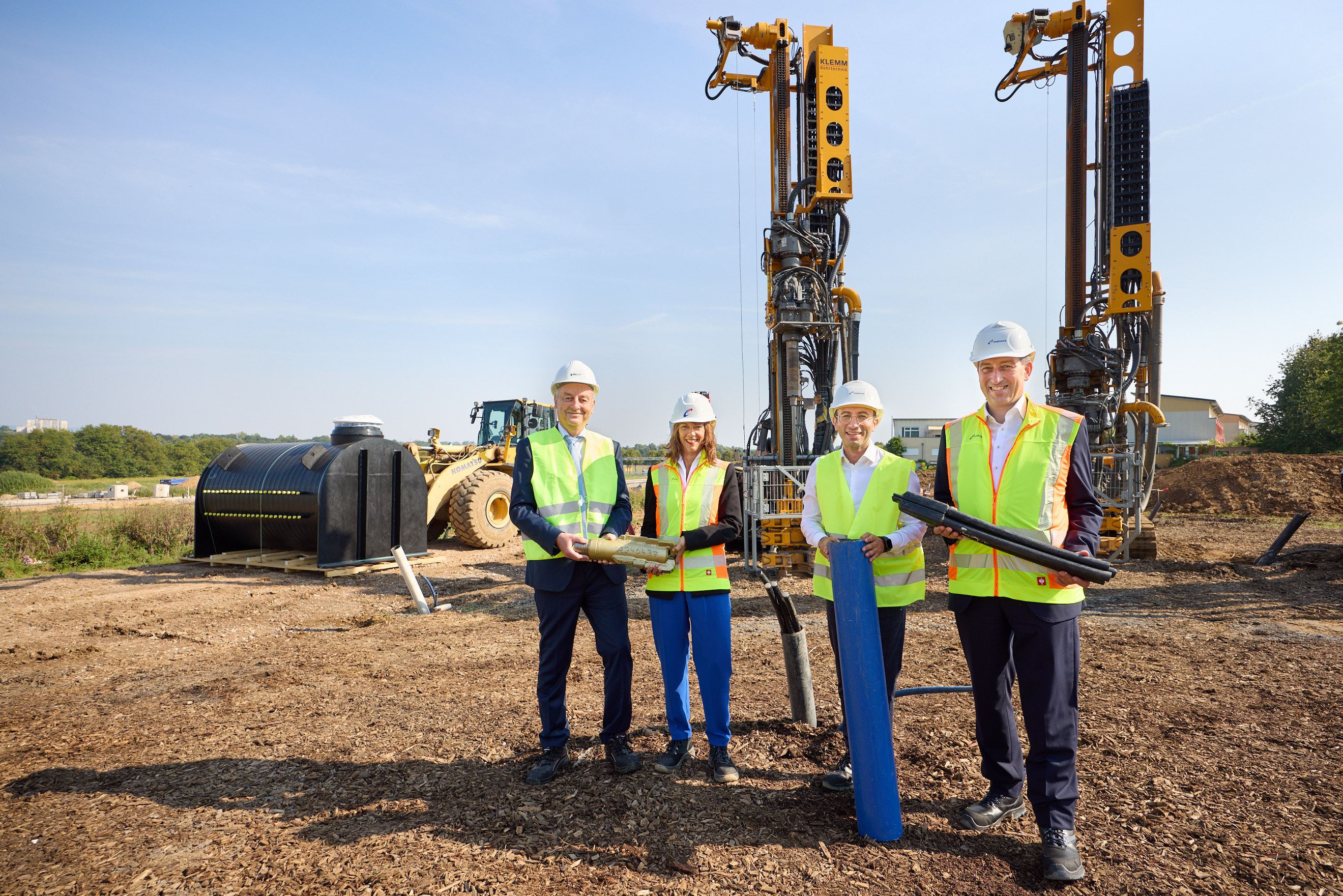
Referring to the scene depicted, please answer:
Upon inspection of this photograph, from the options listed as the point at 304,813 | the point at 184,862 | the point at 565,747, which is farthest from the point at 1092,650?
the point at 184,862

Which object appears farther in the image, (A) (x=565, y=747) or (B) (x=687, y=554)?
(A) (x=565, y=747)

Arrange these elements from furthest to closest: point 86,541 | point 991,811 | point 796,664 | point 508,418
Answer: point 508,418 → point 86,541 → point 796,664 → point 991,811

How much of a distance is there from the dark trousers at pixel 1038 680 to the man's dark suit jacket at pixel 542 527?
5.96 ft

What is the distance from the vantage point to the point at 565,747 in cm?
409

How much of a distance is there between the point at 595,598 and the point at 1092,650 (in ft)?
16.7

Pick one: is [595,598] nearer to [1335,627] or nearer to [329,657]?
[329,657]

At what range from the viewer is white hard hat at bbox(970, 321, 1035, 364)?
3076mm

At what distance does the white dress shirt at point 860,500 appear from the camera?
→ 10.7ft

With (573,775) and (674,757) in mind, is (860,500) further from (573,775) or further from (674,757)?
(573,775)

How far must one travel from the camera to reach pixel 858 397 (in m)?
3.45

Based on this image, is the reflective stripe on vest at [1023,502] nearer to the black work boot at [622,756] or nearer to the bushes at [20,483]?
the black work boot at [622,756]

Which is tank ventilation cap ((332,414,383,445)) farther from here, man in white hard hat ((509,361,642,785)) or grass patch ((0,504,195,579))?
man in white hard hat ((509,361,642,785))

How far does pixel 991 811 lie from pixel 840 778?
72cm

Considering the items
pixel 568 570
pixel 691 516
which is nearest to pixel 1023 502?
pixel 691 516
